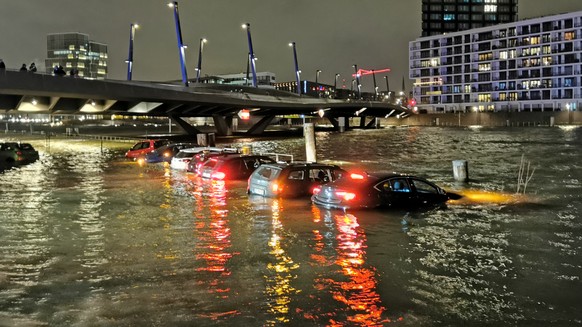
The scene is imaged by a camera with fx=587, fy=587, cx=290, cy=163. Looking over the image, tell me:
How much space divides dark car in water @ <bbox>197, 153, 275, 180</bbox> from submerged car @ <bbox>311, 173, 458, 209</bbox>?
26.5ft

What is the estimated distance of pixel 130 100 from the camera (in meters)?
52.3

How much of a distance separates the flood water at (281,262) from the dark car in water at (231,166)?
13.8 ft

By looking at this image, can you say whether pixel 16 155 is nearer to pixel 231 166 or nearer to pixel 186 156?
pixel 186 156

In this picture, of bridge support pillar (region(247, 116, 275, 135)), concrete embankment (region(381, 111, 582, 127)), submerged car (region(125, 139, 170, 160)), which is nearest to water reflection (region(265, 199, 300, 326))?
submerged car (region(125, 139, 170, 160))

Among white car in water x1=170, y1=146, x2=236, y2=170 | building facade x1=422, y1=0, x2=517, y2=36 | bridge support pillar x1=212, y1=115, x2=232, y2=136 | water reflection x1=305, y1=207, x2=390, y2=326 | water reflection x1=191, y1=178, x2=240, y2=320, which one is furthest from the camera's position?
building facade x1=422, y1=0, x2=517, y2=36

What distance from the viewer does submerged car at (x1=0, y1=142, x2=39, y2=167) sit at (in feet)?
125

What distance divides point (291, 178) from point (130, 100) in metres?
36.3

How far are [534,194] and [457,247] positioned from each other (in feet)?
35.5

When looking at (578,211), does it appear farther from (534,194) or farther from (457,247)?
(457,247)

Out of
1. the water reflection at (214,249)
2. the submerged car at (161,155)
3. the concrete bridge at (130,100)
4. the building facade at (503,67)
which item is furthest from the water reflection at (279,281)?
the building facade at (503,67)

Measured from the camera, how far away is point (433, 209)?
1725cm

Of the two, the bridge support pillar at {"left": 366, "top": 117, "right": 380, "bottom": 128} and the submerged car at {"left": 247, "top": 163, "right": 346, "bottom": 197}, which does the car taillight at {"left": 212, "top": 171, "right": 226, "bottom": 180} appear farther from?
the bridge support pillar at {"left": 366, "top": 117, "right": 380, "bottom": 128}

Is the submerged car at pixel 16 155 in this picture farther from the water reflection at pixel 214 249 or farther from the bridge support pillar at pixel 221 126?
the bridge support pillar at pixel 221 126

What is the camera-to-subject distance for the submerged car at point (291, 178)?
63.3ft
